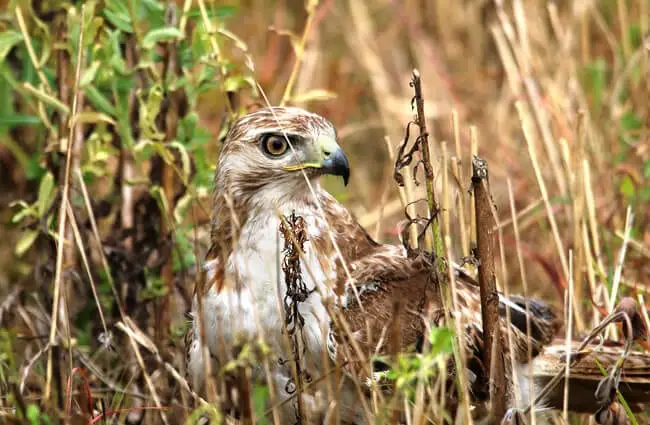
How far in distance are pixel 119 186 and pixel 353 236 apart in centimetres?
136

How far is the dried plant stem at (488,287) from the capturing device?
3.24 meters

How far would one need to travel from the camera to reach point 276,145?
3.69 m

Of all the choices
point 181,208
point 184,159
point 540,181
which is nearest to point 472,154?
point 540,181

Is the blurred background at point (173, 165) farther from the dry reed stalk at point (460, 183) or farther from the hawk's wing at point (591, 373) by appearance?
the hawk's wing at point (591, 373)

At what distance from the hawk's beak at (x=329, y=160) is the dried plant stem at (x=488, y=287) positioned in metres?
0.45

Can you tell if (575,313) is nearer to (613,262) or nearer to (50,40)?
(613,262)

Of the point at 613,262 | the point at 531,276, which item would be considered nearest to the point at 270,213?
the point at 613,262

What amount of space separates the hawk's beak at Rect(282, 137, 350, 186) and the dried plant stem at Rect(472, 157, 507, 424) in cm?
45

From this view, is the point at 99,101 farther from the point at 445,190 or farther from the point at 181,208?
the point at 445,190

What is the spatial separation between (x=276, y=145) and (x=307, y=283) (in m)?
0.45

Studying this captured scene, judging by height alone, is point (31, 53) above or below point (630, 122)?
above

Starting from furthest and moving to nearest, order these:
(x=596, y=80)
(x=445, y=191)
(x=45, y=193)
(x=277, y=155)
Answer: (x=596, y=80), (x=45, y=193), (x=277, y=155), (x=445, y=191)

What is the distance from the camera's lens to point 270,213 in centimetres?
368

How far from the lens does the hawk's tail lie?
11.9 feet
